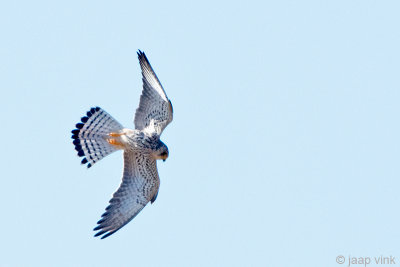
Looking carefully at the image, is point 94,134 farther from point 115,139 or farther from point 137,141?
point 137,141

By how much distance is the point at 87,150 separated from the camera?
338 inches

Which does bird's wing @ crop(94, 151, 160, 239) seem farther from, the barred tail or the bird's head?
the barred tail

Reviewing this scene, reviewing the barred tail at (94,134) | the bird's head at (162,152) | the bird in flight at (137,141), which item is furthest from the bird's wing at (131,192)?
the barred tail at (94,134)

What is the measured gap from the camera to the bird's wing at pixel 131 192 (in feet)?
26.4

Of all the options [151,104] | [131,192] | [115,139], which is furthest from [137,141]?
[131,192]

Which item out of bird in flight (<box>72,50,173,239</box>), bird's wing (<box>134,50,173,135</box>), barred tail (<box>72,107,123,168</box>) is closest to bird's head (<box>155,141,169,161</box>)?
bird in flight (<box>72,50,173,239</box>)

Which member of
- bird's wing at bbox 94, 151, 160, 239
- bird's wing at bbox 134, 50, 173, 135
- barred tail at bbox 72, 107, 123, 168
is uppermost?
bird's wing at bbox 134, 50, 173, 135

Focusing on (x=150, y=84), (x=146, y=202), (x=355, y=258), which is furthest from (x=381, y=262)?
(x=150, y=84)

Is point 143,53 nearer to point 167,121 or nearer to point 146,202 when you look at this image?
point 167,121

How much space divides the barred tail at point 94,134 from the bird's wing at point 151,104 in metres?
0.42

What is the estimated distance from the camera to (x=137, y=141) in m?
8.60

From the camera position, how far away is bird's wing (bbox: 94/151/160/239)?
8039mm

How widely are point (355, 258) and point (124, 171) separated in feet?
12.3

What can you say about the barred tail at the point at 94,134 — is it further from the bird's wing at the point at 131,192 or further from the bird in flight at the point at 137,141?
the bird's wing at the point at 131,192
